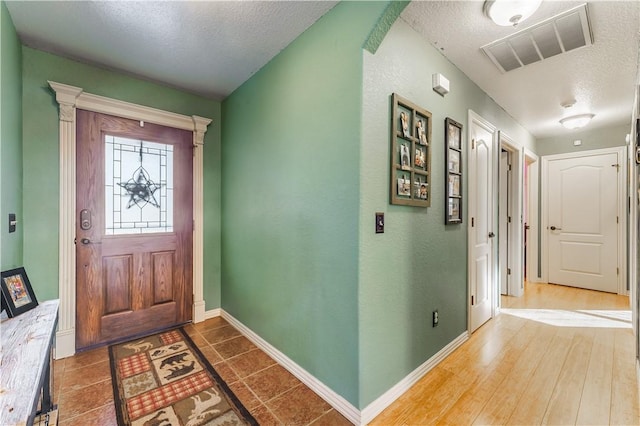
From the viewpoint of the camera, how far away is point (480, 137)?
2744 mm

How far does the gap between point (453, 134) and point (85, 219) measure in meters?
3.18

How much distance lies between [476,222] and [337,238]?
174 cm

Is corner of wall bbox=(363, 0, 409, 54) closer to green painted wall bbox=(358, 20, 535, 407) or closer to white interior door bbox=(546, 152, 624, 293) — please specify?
green painted wall bbox=(358, 20, 535, 407)

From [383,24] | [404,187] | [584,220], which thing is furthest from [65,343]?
[584,220]

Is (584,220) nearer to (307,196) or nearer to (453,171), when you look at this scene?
(453,171)

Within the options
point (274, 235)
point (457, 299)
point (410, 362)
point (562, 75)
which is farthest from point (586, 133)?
point (274, 235)

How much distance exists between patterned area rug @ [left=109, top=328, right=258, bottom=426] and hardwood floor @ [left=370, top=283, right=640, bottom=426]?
3.07 feet

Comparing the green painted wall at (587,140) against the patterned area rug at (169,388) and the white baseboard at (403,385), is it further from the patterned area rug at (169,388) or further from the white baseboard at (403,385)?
the patterned area rug at (169,388)

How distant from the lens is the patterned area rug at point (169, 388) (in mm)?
1572

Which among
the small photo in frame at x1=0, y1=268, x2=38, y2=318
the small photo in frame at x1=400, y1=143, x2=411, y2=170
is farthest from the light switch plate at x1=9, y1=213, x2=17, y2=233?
the small photo in frame at x1=400, y1=143, x2=411, y2=170

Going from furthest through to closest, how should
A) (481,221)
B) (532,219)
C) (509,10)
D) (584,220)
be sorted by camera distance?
(532,219) < (584,220) < (481,221) < (509,10)

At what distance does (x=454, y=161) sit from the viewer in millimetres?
2311

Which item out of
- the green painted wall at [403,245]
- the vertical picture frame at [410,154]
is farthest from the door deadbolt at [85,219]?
the vertical picture frame at [410,154]

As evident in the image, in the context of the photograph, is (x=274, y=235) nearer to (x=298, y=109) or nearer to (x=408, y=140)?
(x=298, y=109)
